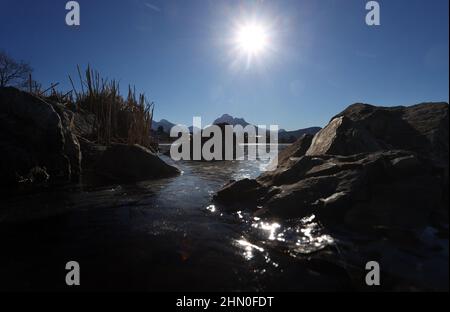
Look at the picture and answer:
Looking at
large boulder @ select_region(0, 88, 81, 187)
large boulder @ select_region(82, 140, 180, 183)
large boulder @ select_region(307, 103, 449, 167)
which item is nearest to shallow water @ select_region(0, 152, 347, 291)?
large boulder @ select_region(0, 88, 81, 187)

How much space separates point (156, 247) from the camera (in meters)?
3.44

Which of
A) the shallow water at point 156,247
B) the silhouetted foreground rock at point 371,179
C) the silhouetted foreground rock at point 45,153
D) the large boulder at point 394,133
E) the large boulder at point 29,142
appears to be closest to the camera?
the shallow water at point 156,247

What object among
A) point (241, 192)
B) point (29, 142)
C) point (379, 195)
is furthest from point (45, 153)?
point (379, 195)

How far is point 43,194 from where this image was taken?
6.32 m

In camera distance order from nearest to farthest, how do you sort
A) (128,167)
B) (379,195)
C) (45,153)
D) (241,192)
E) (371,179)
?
(379,195) → (371,179) → (241,192) → (45,153) → (128,167)

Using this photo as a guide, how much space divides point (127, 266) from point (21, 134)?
272 inches

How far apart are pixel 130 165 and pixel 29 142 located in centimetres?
293

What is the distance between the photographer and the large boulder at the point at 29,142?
7.32 meters

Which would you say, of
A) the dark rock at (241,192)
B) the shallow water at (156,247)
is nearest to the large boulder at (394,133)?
the dark rock at (241,192)

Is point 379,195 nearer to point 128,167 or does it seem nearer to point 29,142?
point 128,167

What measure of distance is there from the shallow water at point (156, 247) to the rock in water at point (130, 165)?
368 centimetres

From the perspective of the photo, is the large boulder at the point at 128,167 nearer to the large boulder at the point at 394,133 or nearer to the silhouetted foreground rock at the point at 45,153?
the silhouetted foreground rock at the point at 45,153

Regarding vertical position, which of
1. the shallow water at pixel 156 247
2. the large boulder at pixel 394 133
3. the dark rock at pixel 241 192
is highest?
the large boulder at pixel 394 133
